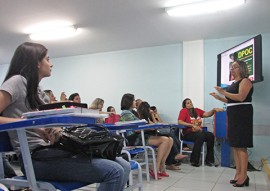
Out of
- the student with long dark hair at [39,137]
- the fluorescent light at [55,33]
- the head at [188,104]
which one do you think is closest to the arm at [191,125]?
the head at [188,104]

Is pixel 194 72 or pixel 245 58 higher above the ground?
pixel 245 58

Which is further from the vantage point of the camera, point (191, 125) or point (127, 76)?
point (127, 76)

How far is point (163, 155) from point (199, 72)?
2.72m

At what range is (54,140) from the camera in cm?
124

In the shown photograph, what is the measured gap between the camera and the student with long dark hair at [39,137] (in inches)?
45.1

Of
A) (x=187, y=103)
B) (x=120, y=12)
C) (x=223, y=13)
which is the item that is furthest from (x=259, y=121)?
(x=120, y=12)

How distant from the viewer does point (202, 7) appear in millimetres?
4039

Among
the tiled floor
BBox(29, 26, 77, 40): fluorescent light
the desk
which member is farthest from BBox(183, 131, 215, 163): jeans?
the desk

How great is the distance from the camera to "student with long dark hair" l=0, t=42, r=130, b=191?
45.1 inches

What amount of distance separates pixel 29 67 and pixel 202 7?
11.0 feet

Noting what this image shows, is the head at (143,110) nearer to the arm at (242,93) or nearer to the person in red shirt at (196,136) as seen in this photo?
the person in red shirt at (196,136)

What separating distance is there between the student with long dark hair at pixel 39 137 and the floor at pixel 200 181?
1.55 meters

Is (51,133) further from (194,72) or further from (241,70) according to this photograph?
(194,72)

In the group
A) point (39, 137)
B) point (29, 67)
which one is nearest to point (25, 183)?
point (39, 137)
